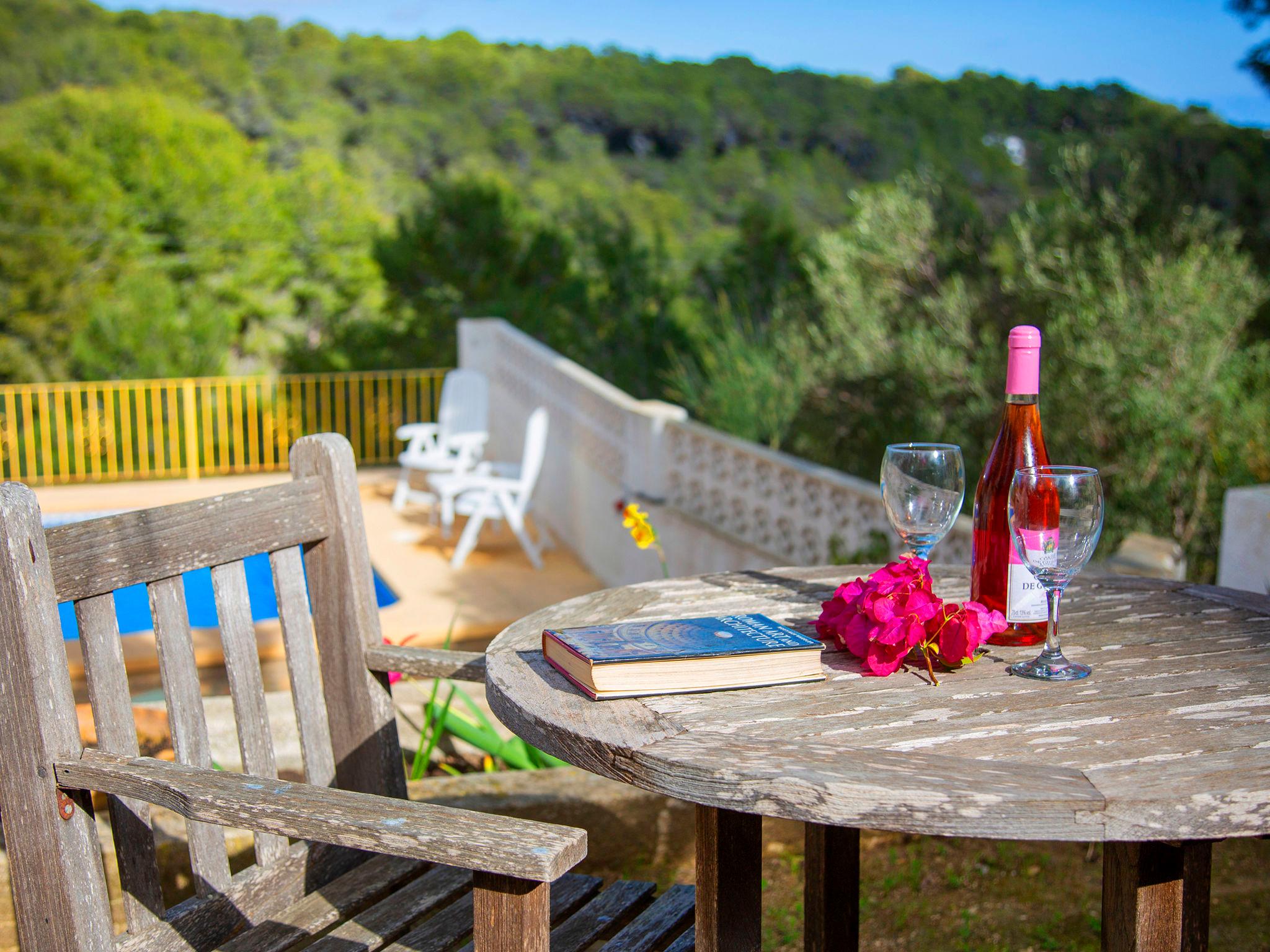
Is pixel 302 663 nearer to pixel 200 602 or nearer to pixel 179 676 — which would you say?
pixel 179 676

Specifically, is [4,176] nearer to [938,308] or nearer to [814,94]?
[814,94]

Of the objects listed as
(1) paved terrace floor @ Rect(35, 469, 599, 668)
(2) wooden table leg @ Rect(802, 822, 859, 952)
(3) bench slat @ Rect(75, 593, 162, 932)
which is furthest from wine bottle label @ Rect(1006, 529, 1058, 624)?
(1) paved terrace floor @ Rect(35, 469, 599, 668)

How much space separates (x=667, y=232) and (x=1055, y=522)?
74.9 feet

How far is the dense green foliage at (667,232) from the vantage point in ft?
19.7

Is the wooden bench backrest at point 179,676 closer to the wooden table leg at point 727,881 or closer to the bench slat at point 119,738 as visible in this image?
the bench slat at point 119,738

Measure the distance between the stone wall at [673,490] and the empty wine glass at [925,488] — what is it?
218 cm

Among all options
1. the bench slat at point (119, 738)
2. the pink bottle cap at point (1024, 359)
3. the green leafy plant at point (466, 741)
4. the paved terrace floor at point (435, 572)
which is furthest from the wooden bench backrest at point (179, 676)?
the paved terrace floor at point (435, 572)

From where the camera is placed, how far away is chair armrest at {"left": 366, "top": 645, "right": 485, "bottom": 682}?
1.70 metres

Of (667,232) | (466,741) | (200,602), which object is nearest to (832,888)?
(466,741)

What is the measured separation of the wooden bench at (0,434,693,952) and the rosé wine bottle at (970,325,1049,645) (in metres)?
0.61

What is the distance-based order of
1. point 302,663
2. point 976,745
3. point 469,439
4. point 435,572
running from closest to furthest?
point 976,745 → point 302,663 → point 435,572 → point 469,439

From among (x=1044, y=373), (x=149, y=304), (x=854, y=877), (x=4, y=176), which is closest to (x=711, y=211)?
(x=149, y=304)

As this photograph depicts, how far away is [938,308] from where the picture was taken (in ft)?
23.1

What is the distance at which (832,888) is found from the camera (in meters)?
1.75
